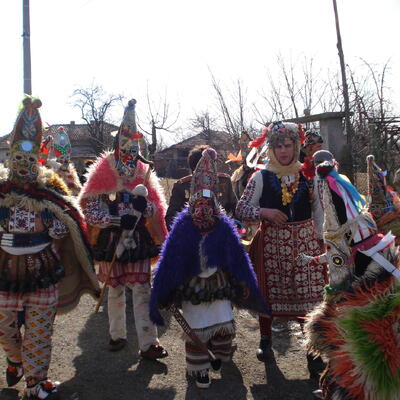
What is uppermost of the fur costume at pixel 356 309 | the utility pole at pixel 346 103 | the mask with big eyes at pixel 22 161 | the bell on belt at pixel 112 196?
the utility pole at pixel 346 103

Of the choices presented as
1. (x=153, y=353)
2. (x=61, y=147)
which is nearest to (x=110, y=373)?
(x=153, y=353)

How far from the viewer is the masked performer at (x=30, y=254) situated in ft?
10.6

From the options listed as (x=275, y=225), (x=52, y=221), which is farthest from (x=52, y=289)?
(x=275, y=225)

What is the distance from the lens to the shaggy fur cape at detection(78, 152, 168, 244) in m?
4.04

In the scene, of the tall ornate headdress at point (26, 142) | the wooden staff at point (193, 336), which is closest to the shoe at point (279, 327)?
the wooden staff at point (193, 336)

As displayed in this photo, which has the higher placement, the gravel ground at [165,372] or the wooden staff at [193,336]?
the wooden staff at [193,336]

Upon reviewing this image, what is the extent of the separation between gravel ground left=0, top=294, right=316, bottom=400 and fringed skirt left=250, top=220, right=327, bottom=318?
1.74 feet

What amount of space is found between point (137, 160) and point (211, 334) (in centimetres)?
179

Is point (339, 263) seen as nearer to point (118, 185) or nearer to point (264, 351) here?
point (264, 351)

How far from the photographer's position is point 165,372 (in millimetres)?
3713

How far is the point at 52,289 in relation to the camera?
133 inches

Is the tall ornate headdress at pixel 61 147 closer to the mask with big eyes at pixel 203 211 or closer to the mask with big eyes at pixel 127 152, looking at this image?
the mask with big eyes at pixel 127 152

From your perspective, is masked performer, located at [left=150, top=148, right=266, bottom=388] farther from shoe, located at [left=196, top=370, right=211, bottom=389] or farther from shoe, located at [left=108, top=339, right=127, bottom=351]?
shoe, located at [left=108, top=339, right=127, bottom=351]

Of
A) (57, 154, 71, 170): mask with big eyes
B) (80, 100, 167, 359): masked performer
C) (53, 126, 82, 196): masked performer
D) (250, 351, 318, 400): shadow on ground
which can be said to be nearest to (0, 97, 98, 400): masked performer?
(80, 100, 167, 359): masked performer
